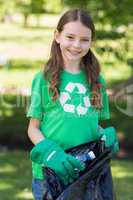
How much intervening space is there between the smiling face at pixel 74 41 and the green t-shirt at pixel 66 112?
0.29ft

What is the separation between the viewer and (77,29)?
3266 mm

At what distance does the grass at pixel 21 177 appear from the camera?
241 inches

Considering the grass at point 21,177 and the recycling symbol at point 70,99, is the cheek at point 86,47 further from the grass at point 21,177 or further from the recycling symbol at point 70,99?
the grass at point 21,177

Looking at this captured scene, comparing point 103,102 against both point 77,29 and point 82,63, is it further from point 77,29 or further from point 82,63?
point 77,29

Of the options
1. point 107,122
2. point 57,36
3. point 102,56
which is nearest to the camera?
point 57,36

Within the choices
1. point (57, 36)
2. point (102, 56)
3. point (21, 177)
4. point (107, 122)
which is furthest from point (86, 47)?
point (107, 122)

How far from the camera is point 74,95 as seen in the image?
326cm

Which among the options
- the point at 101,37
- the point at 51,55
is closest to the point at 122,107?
the point at 101,37

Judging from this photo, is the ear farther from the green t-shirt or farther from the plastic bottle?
the plastic bottle

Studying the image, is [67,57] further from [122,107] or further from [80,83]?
[122,107]

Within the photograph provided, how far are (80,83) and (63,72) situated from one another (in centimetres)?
10

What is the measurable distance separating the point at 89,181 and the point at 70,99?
1.43 ft

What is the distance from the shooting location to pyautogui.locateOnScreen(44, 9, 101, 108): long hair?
10.7ft

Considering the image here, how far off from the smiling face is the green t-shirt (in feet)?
0.29
